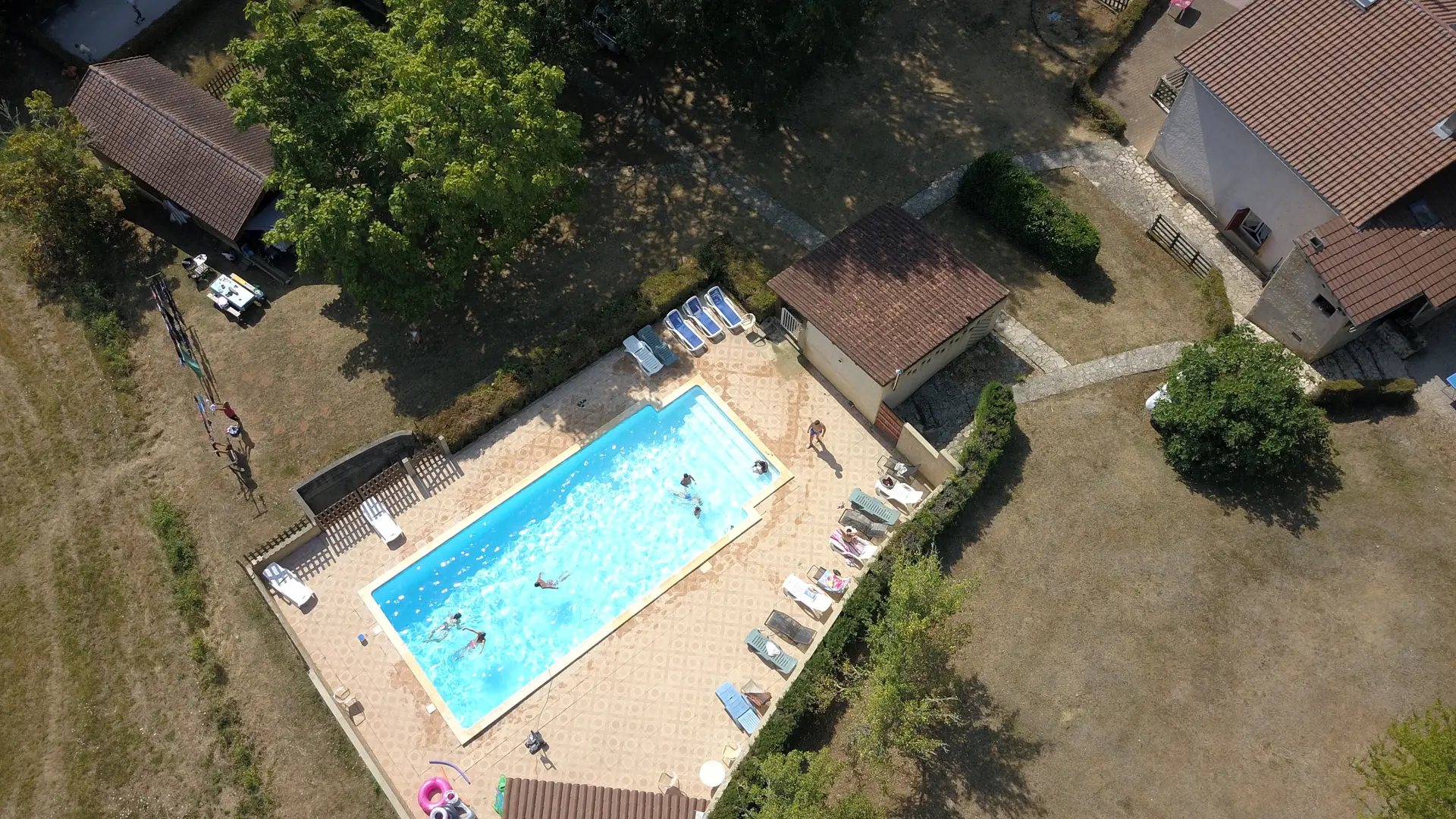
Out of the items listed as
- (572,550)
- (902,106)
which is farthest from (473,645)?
(902,106)

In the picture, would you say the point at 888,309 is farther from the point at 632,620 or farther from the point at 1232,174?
the point at 1232,174

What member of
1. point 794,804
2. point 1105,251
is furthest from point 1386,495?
point 794,804

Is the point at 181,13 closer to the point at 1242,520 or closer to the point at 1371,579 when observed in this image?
the point at 1242,520

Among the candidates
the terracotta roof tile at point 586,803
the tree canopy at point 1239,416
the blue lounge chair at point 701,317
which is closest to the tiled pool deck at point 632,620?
the blue lounge chair at point 701,317

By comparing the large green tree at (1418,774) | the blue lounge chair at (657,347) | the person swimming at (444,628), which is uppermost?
the large green tree at (1418,774)

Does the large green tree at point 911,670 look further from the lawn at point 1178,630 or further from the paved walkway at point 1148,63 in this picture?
the paved walkway at point 1148,63

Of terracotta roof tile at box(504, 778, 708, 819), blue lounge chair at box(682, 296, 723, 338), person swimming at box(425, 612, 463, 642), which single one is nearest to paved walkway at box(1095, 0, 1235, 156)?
blue lounge chair at box(682, 296, 723, 338)
